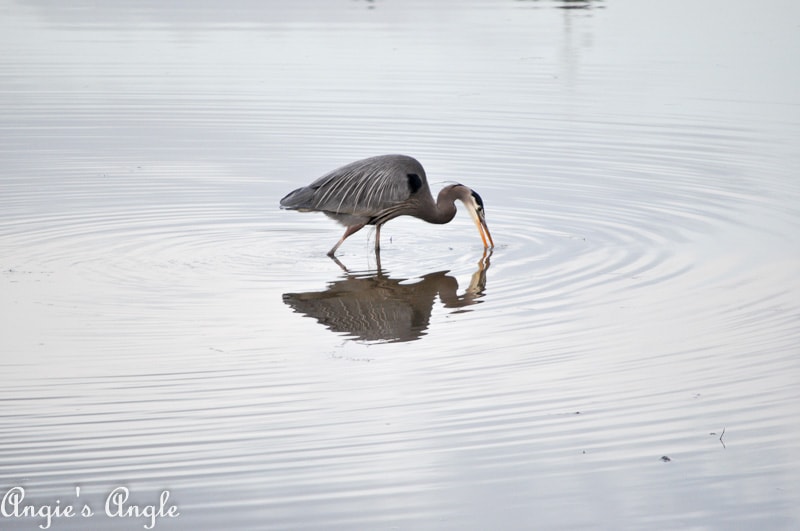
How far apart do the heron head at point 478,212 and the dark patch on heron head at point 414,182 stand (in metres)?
0.49

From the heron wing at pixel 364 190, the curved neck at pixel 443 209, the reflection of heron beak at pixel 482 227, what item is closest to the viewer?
the heron wing at pixel 364 190

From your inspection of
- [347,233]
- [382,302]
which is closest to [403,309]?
[382,302]

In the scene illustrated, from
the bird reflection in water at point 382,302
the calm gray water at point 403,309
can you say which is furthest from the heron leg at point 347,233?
the bird reflection in water at point 382,302

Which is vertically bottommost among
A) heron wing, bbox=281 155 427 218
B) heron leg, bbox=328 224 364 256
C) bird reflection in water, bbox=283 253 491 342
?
bird reflection in water, bbox=283 253 491 342

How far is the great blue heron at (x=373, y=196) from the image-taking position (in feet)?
36.6

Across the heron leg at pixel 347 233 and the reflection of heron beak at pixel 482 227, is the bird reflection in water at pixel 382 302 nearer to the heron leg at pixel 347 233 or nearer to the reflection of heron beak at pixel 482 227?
the reflection of heron beak at pixel 482 227

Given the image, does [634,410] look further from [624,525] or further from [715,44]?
[715,44]

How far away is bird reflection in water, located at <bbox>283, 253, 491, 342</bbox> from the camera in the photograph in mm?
8820

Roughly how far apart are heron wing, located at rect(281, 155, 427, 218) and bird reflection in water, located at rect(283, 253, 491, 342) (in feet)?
2.76

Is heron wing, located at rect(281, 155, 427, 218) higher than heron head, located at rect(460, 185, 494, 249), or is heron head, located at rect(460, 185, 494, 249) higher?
heron wing, located at rect(281, 155, 427, 218)

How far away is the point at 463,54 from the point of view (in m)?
24.1

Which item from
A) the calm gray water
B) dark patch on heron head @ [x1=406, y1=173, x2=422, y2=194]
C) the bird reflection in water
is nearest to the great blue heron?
dark patch on heron head @ [x1=406, y1=173, x2=422, y2=194]

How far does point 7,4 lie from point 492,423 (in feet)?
96.2

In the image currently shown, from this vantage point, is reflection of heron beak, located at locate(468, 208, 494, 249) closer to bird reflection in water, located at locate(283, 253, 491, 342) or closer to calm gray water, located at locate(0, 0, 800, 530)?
calm gray water, located at locate(0, 0, 800, 530)
